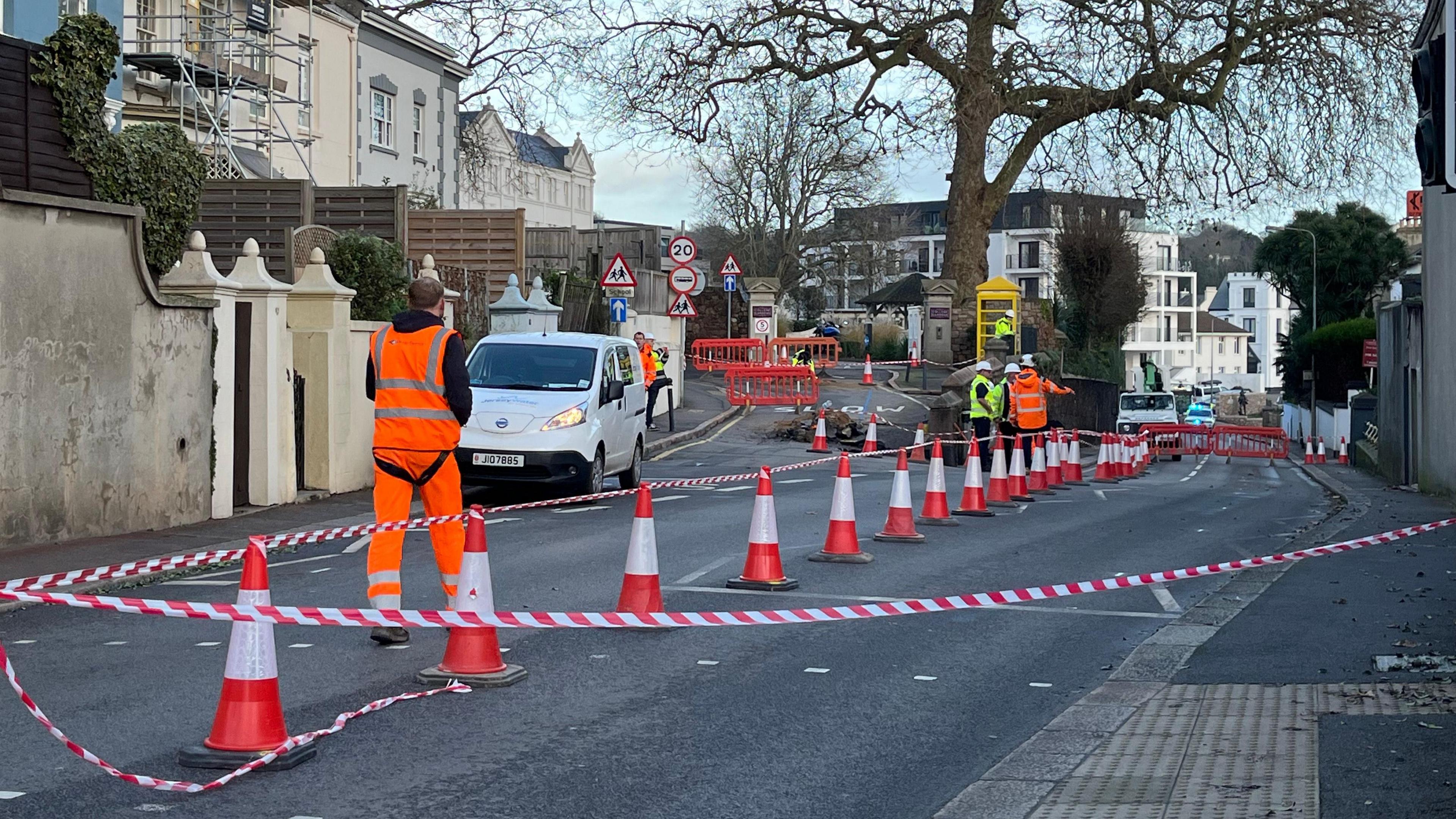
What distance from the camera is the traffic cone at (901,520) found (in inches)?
524

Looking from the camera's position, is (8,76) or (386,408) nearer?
(386,408)

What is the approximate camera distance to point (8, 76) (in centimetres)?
1249

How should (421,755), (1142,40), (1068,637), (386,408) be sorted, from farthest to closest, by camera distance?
(1142,40)
(1068,637)
(386,408)
(421,755)

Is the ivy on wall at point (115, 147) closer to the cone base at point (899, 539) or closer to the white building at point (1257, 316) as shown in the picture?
the cone base at point (899, 539)

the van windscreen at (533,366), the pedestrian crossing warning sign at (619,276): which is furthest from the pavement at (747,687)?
the pedestrian crossing warning sign at (619,276)

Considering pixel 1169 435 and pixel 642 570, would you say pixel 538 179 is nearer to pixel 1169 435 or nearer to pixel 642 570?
pixel 1169 435

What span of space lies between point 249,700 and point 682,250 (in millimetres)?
23820

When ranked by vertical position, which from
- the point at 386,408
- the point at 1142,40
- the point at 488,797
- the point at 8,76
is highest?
the point at 1142,40

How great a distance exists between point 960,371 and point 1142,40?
22.6 feet

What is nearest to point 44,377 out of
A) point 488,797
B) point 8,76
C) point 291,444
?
point 8,76

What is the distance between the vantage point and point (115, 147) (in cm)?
1368

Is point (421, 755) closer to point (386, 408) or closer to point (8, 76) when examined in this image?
point (386, 408)

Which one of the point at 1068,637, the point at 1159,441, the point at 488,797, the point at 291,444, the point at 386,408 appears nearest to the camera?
the point at 488,797

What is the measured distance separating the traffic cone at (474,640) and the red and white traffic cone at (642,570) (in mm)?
1425
